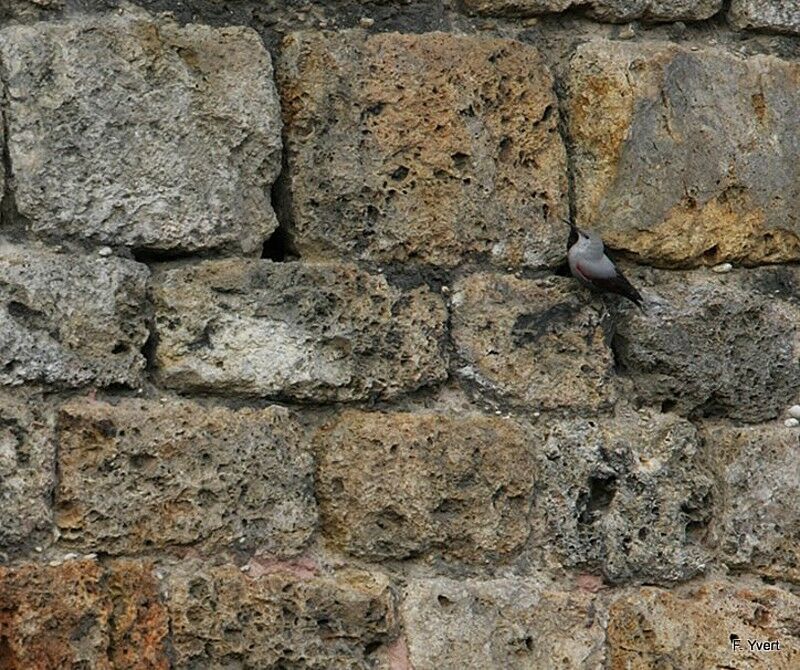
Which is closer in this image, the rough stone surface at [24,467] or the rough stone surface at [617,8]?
the rough stone surface at [24,467]

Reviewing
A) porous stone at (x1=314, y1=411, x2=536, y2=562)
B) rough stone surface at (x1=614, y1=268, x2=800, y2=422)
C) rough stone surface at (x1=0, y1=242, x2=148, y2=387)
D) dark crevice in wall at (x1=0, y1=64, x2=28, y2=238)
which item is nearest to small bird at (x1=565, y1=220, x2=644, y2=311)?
rough stone surface at (x1=614, y1=268, x2=800, y2=422)

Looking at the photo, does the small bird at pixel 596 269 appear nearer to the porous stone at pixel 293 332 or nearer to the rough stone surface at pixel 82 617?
the porous stone at pixel 293 332

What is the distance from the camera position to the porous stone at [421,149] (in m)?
3.55

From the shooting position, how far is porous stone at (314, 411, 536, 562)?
3436 mm

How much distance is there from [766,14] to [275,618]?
1.75 meters

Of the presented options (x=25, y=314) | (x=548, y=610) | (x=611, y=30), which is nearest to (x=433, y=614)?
(x=548, y=610)

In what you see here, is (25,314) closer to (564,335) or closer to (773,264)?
(564,335)

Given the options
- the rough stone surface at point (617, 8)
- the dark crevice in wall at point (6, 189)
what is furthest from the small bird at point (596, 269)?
the dark crevice in wall at point (6, 189)

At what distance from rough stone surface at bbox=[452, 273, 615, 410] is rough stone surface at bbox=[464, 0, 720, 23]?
584mm

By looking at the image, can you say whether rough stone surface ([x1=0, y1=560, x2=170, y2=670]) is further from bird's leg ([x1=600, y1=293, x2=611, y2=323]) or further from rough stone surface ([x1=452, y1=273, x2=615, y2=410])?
bird's leg ([x1=600, y1=293, x2=611, y2=323])

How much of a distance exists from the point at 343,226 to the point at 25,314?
668mm

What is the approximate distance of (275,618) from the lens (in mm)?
3320

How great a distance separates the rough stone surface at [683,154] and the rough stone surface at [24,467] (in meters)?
1.22

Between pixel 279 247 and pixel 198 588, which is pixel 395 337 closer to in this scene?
pixel 279 247
